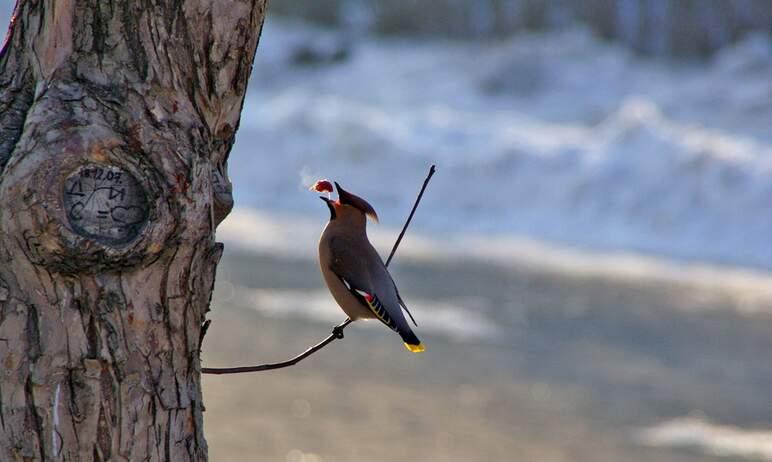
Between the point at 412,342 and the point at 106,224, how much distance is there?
0.98 metres

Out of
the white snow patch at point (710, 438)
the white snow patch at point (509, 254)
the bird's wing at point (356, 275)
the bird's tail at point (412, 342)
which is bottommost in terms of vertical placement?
the bird's tail at point (412, 342)

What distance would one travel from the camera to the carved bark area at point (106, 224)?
1.85m

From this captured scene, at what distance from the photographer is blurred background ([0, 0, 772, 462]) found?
564 centimetres

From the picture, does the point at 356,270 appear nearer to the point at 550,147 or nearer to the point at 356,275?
the point at 356,275

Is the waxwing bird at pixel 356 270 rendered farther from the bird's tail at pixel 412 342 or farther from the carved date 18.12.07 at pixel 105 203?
the carved date 18.12.07 at pixel 105 203

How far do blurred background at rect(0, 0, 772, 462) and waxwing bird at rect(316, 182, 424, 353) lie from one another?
0.26 m

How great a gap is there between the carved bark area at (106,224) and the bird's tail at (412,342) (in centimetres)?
70

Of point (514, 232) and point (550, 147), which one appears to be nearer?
point (514, 232)

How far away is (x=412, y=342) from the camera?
2727 millimetres

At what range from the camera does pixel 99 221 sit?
1.87 metres

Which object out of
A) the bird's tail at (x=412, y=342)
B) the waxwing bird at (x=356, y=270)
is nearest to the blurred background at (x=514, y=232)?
the waxwing bird at (x=356, y=270)

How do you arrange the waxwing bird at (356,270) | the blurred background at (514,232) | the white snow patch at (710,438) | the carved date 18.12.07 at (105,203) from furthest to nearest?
the blurred background at (514,232), the white snow patch at (710,438), the waxwing bird at (356,270), the carved date 18.12.07 at (105,203)

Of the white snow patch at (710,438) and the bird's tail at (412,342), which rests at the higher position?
the white snow patch at (710,438)

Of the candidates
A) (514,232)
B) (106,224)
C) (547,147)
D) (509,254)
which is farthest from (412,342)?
(547,147)
